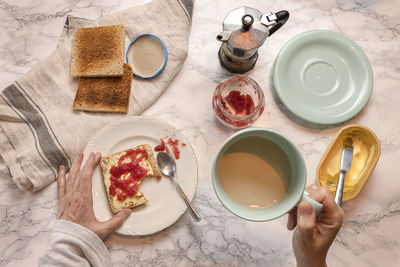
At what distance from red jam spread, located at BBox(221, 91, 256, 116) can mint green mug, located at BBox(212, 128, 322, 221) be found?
25 centimetres

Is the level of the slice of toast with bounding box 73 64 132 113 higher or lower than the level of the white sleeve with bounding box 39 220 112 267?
higher

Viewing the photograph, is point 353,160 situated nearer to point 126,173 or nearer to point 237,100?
point 237,100

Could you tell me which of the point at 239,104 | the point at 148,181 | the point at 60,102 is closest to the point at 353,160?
the point at 239,104

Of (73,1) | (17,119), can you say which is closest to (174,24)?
(73,1)

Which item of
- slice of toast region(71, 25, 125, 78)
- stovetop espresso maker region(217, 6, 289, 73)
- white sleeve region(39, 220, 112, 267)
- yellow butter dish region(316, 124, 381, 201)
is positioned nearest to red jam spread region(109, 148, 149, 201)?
white sleeve region(39, 220, 112, 267)

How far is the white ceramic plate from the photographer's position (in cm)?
106

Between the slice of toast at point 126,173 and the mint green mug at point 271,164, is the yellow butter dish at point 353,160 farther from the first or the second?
the slice of toast at point 126,173

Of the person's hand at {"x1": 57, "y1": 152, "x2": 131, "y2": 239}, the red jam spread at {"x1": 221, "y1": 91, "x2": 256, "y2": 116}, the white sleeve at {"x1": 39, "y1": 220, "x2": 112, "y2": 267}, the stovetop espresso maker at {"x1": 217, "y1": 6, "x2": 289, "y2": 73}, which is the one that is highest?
the stovetop espresso maker at {"x1": 217, "y1": 6, "x2": 289, "y2": 73}

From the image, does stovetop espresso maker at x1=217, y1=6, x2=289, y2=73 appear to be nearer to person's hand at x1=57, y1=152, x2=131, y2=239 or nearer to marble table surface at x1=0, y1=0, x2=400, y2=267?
marble table surface at x1=0, y1=0, x2=400, y2=267

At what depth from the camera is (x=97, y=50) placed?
115 centimetres

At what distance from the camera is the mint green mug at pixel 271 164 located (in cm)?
76

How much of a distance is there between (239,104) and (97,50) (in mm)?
573

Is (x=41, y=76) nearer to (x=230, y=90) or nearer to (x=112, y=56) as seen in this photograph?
(x=112, y=56)

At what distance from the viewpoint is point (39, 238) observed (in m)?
1.10
